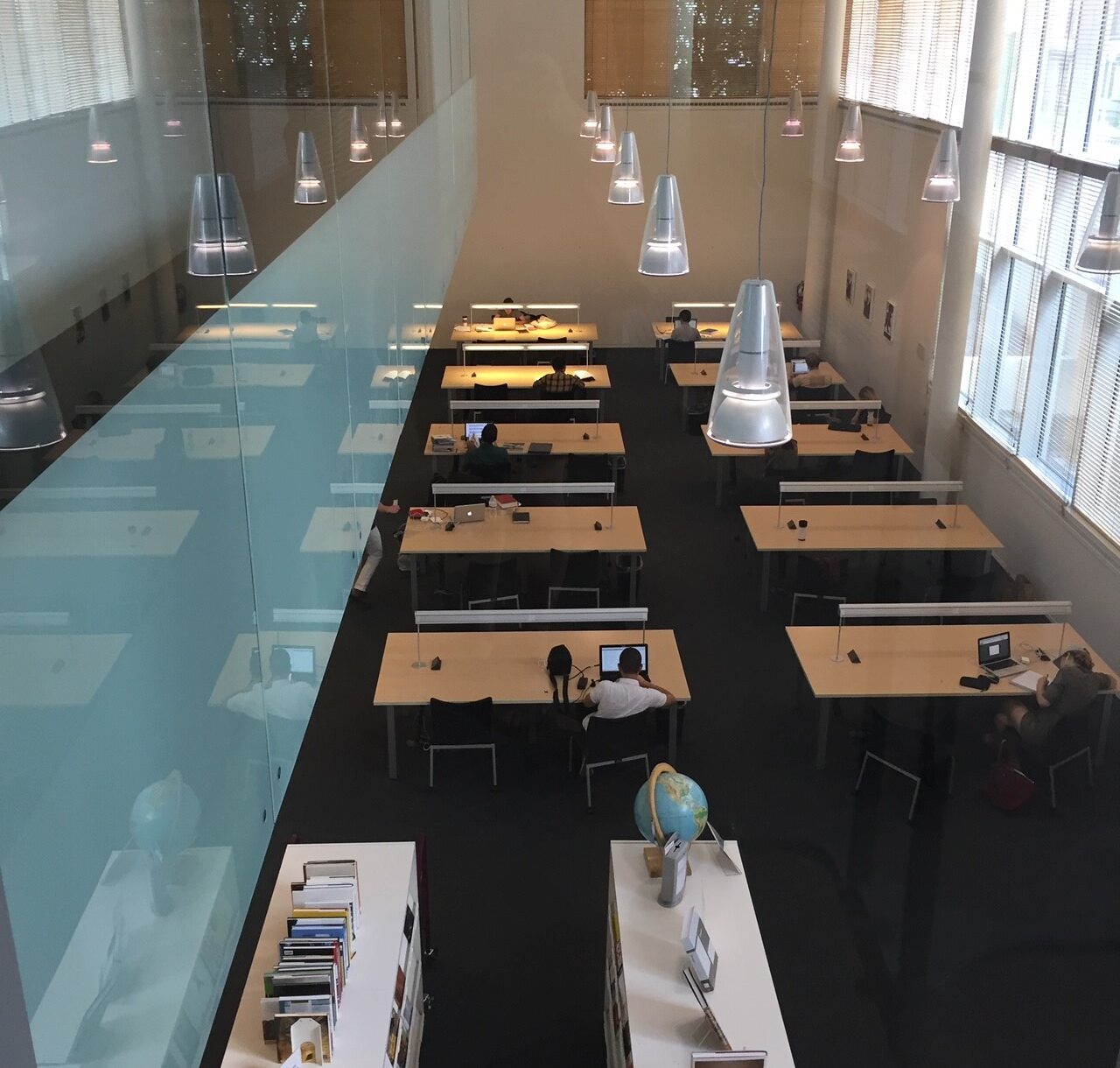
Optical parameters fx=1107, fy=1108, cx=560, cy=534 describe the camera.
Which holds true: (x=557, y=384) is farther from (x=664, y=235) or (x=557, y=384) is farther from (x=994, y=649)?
(x=994, y=649)

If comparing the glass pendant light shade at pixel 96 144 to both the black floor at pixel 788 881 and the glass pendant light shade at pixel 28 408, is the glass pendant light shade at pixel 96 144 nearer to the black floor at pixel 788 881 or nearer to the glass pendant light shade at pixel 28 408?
the glass pendant light shade at pixel 28 408

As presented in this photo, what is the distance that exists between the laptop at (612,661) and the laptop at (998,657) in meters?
2.21

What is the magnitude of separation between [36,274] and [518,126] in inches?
526

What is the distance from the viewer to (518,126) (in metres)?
13.9

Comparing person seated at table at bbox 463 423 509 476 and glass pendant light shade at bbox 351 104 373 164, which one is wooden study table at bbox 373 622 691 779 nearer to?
person seated at table at bbox 463 423 509 476

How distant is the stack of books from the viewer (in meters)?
3.90

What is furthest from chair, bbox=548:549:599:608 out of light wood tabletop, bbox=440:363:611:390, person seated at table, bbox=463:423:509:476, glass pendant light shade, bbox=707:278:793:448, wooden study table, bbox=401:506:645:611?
→ glass pendant light shade, bbox=707:278:793:448

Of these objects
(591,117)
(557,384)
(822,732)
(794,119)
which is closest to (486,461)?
(557,384)

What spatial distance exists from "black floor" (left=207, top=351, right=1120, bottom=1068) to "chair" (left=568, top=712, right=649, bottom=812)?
313 mm

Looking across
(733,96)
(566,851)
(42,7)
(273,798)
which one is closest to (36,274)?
(42,7)

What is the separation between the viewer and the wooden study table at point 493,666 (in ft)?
22.3

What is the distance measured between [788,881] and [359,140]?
4657 millimetres

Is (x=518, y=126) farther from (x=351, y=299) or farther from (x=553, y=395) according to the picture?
(x=351, y=299)

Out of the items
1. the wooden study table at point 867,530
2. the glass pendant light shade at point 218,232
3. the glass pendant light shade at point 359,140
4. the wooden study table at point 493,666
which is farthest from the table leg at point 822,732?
the glass pendant light shade at point 218,232
